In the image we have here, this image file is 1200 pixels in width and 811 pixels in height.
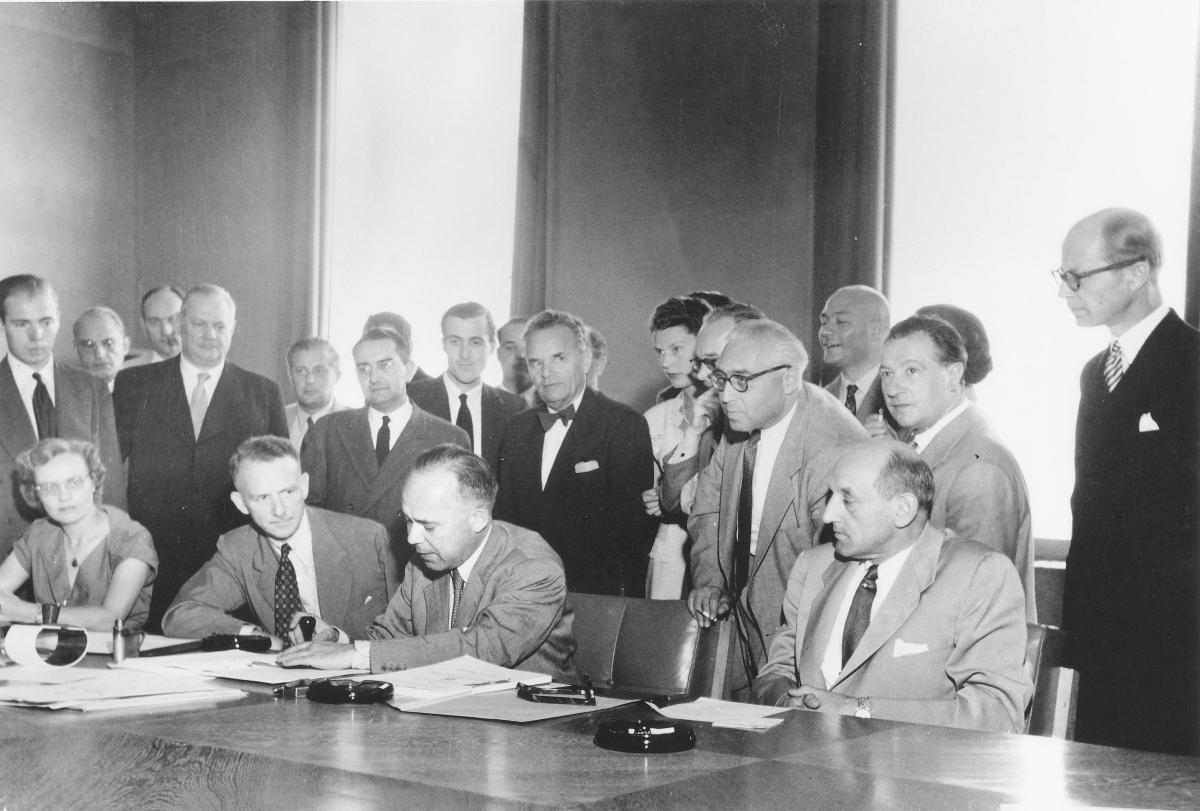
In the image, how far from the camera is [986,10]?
4.32 meters

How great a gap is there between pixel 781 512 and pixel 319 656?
135 centimetres

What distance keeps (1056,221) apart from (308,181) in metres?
3.58

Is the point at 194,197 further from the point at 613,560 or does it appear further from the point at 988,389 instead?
the point at 988,389

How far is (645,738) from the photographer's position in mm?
1639

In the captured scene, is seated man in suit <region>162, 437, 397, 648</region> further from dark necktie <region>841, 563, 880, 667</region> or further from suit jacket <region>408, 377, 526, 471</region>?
dark necktie <region>841, 563, 880, 667</region>

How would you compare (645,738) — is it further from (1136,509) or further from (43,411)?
(43,411)

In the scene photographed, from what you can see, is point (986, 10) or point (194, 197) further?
point (194, 197)

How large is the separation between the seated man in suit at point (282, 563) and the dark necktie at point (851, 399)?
5.29 feet

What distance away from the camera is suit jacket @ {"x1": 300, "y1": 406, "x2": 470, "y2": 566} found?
13.8 ft

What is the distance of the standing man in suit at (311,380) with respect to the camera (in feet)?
16.8

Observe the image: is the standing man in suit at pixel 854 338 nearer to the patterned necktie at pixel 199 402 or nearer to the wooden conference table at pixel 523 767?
the wooden conference table at pixel 523 767

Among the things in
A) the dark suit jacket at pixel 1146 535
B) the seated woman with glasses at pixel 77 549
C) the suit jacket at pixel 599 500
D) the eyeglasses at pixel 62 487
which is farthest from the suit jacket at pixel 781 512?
the eyeglasses at pixel 62 487

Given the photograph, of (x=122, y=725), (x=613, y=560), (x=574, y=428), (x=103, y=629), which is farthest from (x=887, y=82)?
(x=122, y=725)

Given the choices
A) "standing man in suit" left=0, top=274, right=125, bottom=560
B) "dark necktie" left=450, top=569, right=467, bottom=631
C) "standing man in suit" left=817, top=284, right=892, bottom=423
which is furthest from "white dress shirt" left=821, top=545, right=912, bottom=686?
"standing man in suit" left=0, top=274, right=125, bottom=560
